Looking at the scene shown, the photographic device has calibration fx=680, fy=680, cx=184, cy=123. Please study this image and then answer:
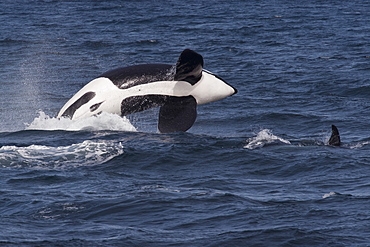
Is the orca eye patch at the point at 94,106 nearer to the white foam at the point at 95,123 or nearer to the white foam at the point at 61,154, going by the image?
the white foam at the point at 95,123

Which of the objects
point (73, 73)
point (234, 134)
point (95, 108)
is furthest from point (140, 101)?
point (73, 73)

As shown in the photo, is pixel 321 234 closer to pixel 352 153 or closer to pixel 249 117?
pixel 352 153

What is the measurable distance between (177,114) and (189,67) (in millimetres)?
1310

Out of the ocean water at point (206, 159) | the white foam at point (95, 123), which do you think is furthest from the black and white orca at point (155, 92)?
the ocean water at point (206, 159)

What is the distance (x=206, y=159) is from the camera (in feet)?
48.7

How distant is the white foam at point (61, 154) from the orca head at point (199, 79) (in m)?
2.83

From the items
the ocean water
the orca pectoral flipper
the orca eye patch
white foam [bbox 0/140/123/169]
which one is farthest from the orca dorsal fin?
white foam [bbox 0/140/123/169]

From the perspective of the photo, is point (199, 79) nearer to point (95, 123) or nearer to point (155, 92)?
point (155, 92)

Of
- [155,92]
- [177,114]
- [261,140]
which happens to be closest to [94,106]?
[155,92]

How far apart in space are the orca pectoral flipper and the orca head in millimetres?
322

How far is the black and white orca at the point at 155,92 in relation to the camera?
17.0m

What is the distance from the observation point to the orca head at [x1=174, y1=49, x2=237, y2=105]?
671 inches

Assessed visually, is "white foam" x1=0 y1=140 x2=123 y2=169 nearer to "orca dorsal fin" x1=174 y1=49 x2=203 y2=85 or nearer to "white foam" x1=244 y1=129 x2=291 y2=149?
"orca dorsal fin" x1=174 y1=49 x2=203 y2=85

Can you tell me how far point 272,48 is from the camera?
3603 centimetres
